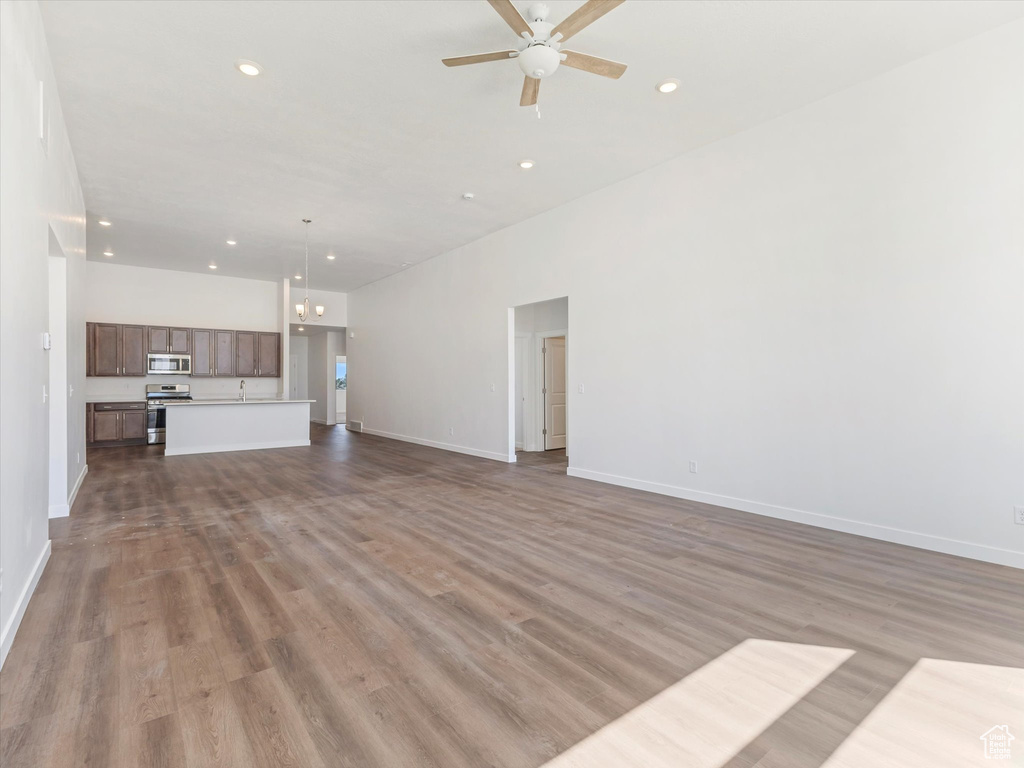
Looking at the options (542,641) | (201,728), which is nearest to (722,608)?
(542,641)

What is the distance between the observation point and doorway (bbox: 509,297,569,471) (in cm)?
848

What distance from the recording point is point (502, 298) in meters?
7.37

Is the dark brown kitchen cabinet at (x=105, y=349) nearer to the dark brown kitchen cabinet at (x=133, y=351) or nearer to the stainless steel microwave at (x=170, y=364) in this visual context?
the dark brown kitchen cabinet at (x=133, y=351)

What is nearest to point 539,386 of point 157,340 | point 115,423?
point 157,340

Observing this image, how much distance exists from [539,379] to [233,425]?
207 inches

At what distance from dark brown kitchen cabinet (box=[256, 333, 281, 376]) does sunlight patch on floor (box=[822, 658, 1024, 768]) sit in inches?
425

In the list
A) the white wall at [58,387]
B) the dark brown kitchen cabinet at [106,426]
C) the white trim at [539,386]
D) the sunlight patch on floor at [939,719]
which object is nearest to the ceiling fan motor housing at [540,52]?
the sunlight patch on floor at [939,719]

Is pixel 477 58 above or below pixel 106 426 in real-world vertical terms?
above

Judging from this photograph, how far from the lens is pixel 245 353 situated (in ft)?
33.2

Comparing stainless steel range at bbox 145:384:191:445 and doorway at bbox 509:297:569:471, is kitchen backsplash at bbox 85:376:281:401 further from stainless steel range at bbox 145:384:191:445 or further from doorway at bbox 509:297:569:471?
doorway at bbox 509:297:569:471

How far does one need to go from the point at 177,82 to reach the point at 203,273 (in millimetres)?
7269

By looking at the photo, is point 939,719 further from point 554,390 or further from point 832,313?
point 554,390

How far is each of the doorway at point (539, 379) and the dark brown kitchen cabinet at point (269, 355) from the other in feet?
17.5

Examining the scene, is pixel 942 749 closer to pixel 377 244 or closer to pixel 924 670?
pixel 924 670
